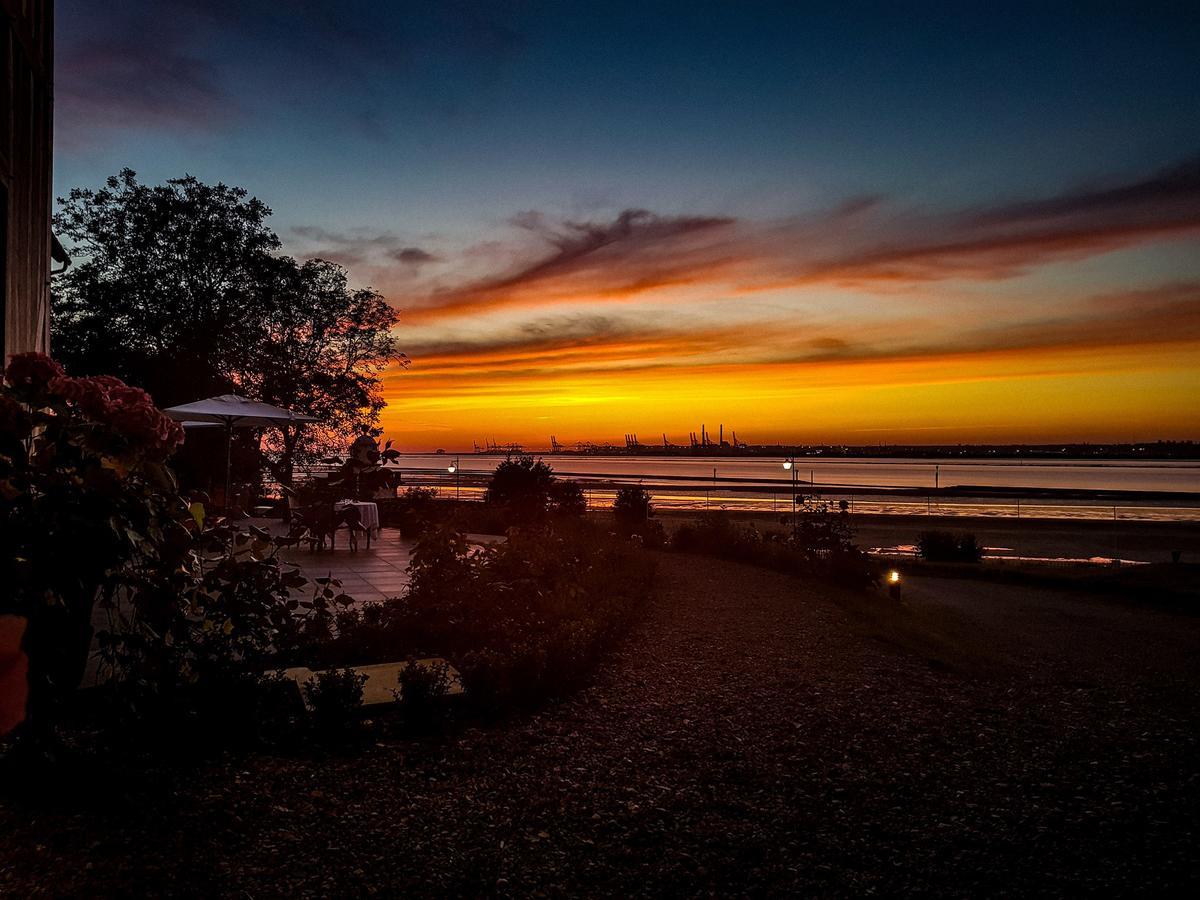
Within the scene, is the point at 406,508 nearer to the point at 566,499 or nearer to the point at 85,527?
the point at 566,499

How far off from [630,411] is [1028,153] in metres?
69.8

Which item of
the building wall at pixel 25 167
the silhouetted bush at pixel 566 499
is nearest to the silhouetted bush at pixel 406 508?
the silhouetted bush at pixel 566 499

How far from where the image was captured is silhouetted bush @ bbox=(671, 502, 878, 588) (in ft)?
33.4

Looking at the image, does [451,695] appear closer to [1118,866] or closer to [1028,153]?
[1118,866]

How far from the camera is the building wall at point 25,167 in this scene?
175 inches

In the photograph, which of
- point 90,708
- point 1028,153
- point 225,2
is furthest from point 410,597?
point 1028,153

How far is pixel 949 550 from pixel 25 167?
15186mm

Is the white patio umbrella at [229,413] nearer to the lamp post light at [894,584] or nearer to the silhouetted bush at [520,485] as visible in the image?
the silhouetted bush at [520,485]

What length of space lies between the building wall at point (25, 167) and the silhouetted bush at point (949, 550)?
14403mm

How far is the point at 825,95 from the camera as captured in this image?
34.7ft

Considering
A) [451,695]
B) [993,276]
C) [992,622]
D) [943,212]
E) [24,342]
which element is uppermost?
[943,212]

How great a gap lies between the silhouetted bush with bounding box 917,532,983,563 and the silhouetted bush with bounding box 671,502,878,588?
13.3ft

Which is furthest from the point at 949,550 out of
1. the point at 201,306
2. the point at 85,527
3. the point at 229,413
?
the point at 201,306

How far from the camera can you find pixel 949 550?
1484 centimetres
